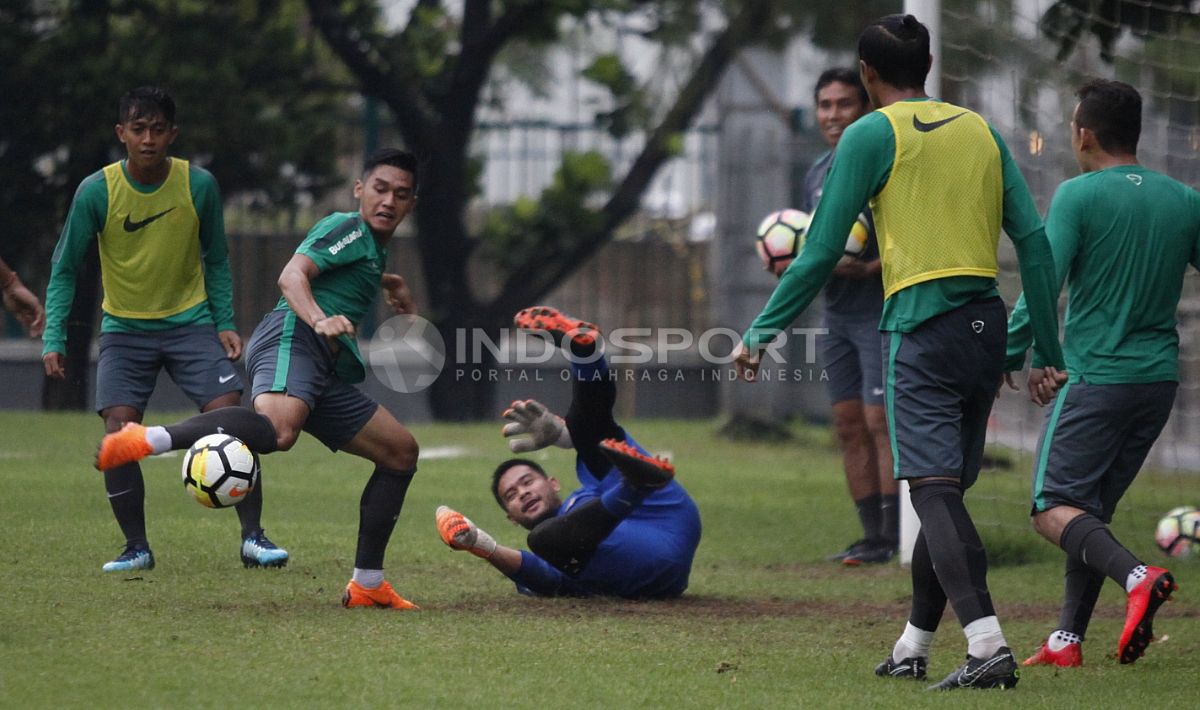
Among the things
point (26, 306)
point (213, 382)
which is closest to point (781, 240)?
point (213, 382)

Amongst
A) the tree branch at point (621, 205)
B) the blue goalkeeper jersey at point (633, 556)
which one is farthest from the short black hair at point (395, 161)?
the tree branch at point (621, 205)

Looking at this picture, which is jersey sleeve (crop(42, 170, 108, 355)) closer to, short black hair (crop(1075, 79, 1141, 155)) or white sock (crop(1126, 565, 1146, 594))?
short black hair (crop(1075, 79, 1141, 155))

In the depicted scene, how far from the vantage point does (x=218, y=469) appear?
550 centimetres

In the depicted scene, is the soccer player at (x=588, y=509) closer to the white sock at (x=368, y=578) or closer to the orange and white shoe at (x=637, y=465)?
the orange and white shoe at (x=637, y=465)

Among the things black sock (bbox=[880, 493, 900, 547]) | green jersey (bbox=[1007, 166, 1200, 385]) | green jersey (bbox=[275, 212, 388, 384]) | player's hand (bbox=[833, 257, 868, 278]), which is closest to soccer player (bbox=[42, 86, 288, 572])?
green jersey (bbox=[275, 212, 388, 384])

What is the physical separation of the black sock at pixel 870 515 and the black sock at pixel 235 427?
349 cm

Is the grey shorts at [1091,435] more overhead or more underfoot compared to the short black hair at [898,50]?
more underfoot

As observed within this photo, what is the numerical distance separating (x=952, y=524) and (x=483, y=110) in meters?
13.2

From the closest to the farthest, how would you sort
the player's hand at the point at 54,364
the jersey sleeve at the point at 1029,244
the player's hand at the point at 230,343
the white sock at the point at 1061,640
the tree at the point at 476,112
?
the jersey sleeve at the point at 1029,244
the white sock at the point at 1061,640
the player's hand at the point at 54,364
the player's hand at the point at 230,343
the tree at the point at 476,112

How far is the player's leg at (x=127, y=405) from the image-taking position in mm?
6555

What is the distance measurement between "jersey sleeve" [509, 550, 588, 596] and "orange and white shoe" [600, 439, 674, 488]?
533mm

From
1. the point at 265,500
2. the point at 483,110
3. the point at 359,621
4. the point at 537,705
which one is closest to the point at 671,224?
the point at 483,110

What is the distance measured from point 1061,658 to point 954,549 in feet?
3.01

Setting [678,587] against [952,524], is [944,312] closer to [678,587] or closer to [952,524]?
[952,524]
